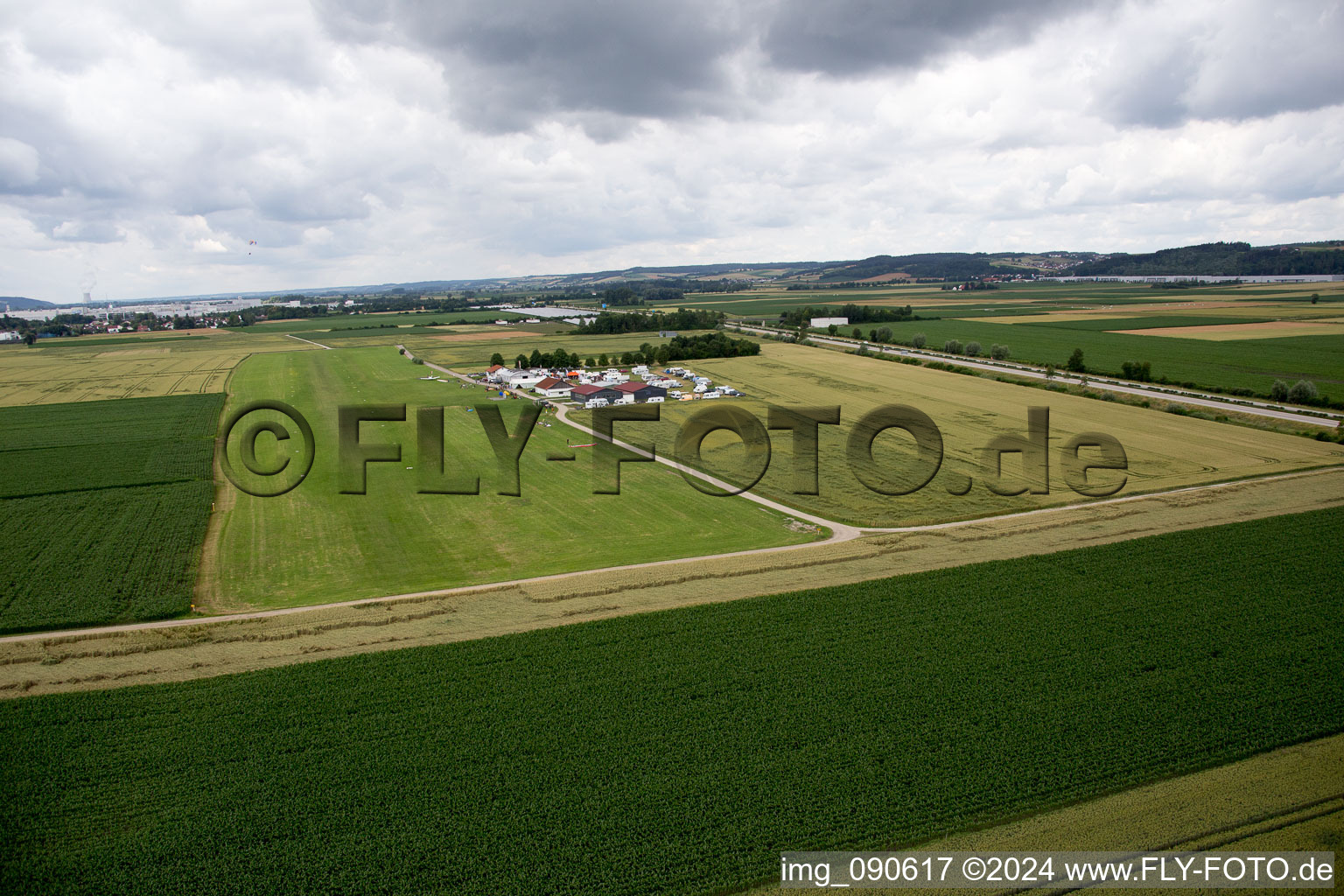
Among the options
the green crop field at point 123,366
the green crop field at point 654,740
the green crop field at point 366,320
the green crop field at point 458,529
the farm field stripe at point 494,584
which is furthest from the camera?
the green crop field at point 366,320

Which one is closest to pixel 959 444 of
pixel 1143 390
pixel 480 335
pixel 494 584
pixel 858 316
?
pixel 1143 390

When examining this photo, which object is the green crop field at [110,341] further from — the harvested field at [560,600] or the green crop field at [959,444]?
the harvested field at [560,600]

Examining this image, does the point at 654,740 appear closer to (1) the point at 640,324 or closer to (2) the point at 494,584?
(2) the point at 494,584

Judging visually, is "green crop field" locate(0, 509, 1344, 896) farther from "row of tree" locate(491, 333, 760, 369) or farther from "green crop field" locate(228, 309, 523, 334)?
"green crop field" locate(228, 309, 523, 334)

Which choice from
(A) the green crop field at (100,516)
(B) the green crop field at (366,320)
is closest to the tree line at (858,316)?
(B) the green crop field at (366,320)

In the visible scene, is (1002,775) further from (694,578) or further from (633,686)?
(694,578)
